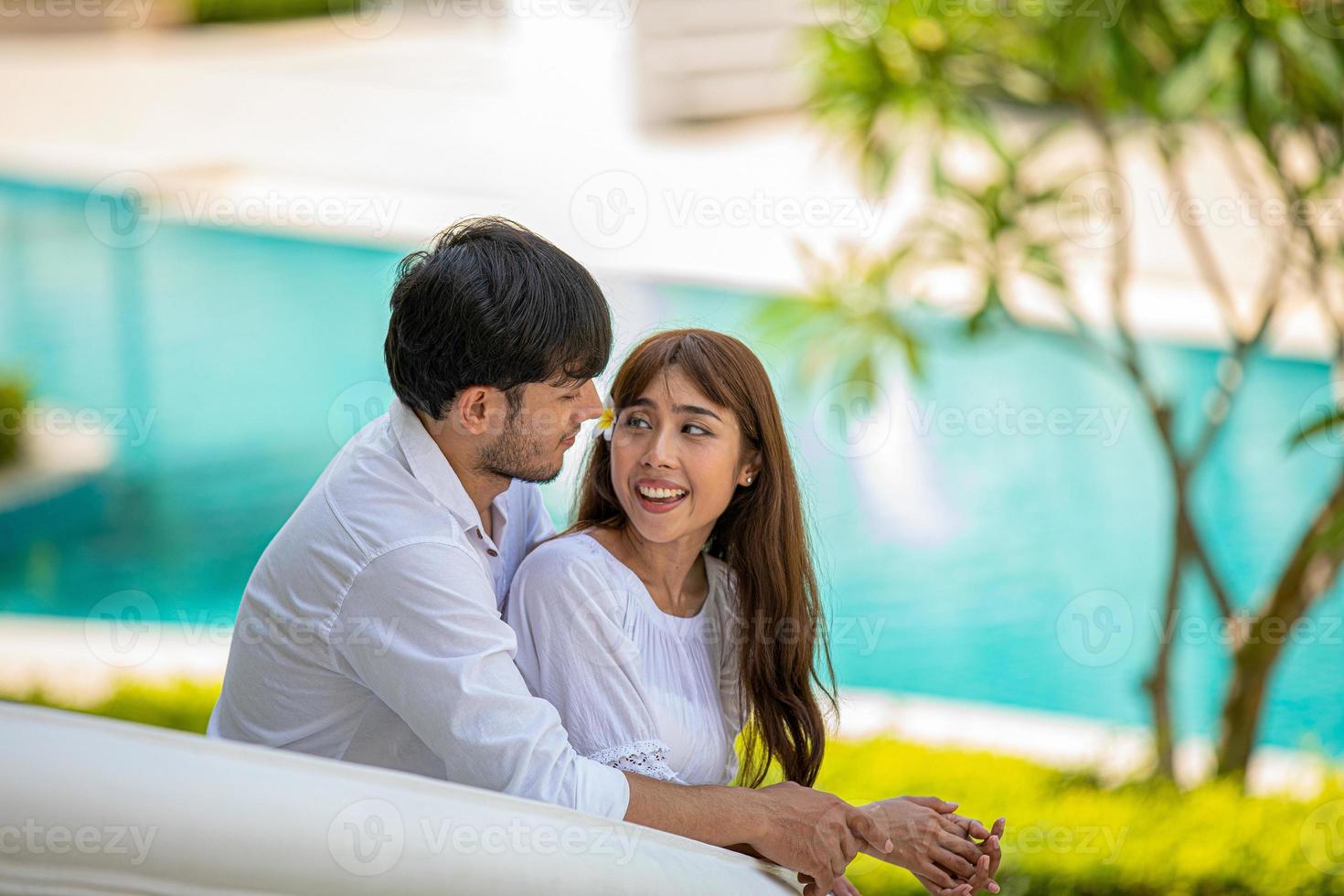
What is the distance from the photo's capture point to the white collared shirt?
1548 millimetres

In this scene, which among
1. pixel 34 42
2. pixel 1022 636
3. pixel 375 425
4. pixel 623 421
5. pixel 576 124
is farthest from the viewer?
pixel 34 42

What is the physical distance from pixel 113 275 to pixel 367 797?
25.4 ft

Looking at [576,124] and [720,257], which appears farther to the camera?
[576,124]

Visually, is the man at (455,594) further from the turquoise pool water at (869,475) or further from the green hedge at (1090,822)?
the turquoise pool water at (869,475)

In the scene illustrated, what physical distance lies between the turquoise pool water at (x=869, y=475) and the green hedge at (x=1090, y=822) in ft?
4.57

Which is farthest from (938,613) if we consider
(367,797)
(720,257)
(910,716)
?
(367,797)

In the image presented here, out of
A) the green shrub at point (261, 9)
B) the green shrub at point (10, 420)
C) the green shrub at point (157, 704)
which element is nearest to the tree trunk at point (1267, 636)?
the green shrub at point (157, 704)

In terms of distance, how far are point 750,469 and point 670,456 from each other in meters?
0.18

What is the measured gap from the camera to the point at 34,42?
1159cm

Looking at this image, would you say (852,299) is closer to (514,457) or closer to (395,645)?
(514,457)

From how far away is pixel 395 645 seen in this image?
5.13ft

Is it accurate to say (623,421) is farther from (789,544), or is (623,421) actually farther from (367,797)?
(367,797)

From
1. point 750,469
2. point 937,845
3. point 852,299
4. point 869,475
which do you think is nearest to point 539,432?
point 750,469

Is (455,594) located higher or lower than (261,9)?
lower
